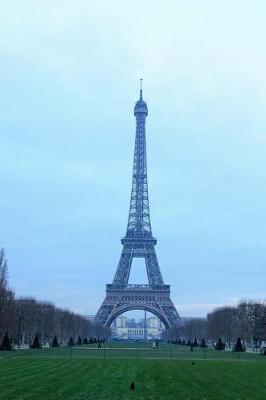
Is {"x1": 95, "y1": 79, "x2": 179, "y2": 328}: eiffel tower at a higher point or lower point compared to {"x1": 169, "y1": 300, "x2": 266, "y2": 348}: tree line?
higher

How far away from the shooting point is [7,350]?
79.6 m

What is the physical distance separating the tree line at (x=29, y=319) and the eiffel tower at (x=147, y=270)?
312 inches

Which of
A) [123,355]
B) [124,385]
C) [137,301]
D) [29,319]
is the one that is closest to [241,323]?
[29,319]

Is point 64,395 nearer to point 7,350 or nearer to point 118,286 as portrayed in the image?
point 7,350

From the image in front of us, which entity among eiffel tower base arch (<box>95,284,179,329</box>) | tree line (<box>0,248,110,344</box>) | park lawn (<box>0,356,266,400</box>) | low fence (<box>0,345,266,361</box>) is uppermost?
eiffel tower base arch (<box>95,284,179,329</box>)

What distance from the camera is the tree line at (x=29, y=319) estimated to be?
283ft

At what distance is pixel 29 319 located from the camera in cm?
11575

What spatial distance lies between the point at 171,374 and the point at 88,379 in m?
7.05

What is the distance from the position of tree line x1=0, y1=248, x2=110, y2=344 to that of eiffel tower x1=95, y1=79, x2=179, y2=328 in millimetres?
7932

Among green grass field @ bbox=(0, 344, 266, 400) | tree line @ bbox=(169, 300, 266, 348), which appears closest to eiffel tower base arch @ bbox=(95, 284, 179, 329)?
tree line @ bbox=(169, 300, 266, 348)

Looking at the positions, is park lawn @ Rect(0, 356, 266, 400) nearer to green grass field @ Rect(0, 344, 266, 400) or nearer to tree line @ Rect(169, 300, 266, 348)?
green grass field @ Rect(0, 344, 266, 400)

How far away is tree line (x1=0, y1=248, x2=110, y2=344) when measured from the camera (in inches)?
3398

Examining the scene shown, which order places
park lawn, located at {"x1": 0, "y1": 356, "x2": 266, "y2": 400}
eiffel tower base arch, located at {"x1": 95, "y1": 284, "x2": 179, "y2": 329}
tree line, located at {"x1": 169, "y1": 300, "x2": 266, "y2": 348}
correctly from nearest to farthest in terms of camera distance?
park lawn, located at {"x1": 0, "y1": 356, "x2": 266, "y2": 400} < tree line, located at {"x1": 169, "y1": 300, "x2": 266, "y2": 348} < eiffel tower base arch, located at {"x1": 95, "y1": 284, "x2": 179, "y2": 329}

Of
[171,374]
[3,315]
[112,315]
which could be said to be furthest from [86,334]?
[171,374]
